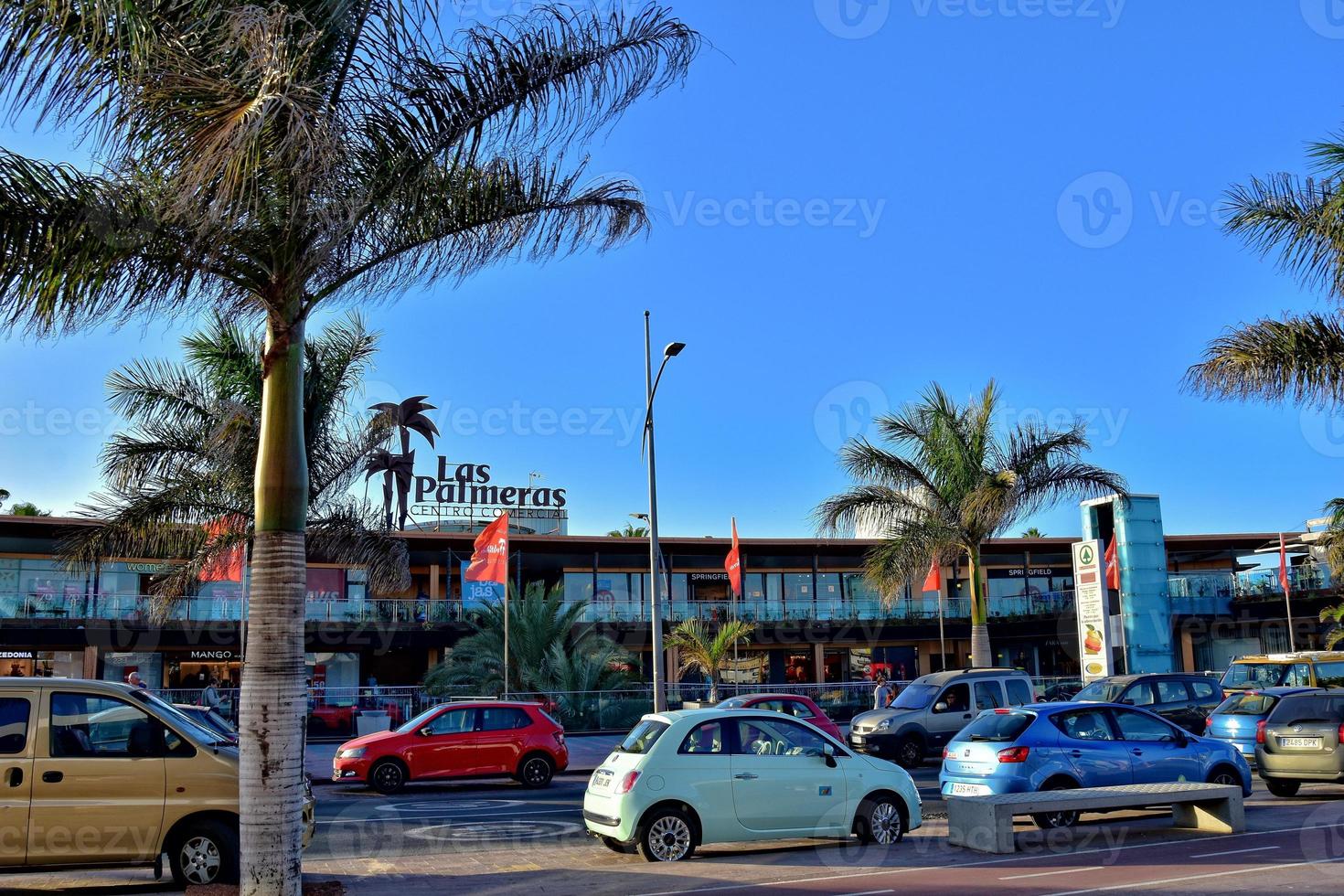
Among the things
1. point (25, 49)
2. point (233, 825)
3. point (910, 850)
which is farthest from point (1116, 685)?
point (25, 49)

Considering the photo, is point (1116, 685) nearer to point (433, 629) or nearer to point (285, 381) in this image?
point (285, 381)

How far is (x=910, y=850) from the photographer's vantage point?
11828 millimetres

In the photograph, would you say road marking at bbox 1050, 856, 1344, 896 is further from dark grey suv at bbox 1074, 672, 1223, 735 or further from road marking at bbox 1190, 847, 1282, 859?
dark grey suv at bbox 1074, 672, 1223, 735

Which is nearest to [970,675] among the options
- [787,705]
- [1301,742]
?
[787,705]

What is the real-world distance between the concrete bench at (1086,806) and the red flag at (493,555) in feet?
53.2

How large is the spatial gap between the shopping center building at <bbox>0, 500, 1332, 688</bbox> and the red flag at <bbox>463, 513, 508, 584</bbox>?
5822 millimetres

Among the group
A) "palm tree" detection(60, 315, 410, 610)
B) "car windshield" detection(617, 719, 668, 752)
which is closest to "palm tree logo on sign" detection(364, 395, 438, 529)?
"palm tree" detection(60, 315, 410, 610)

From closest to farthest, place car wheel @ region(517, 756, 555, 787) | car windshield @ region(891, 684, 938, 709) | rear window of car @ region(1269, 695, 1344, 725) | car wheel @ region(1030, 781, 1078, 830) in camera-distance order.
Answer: car wheel @ region(1030, 781, 1078, 830) → rear window of car @ region(1269, 695, 1344, 725) → car wheel @ region(517, 756, 555, 787) → car windshield @ region(891, 684, 938, 709)

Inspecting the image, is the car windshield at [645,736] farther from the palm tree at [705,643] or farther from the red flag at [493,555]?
the palm tree at [705,643]

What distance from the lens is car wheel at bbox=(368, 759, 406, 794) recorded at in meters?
19.1

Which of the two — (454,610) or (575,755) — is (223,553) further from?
(454,610)

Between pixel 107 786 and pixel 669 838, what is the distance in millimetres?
5216

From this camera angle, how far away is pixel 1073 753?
1316cm

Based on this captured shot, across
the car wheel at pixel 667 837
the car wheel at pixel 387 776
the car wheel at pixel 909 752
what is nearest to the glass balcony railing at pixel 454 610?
the car wheel at pixel 387 776
